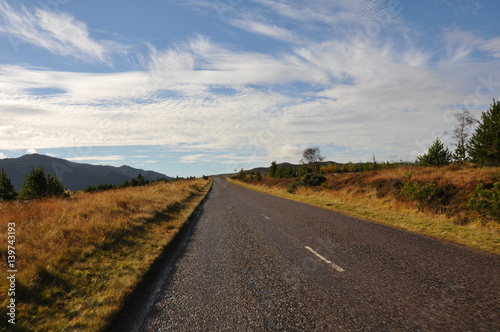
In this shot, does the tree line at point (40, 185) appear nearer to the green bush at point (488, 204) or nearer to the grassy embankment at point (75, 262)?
the grassy embankment at point (75, 262)

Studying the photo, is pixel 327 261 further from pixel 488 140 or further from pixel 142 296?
pixel 488 140

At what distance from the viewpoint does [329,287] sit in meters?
4.86

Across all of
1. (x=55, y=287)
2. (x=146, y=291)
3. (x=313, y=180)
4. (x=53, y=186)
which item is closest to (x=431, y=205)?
(x=146, y=291)

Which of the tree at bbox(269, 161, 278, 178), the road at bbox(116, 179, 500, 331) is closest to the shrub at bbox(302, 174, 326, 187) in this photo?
the road at bbox(116, 179, 500, 331)

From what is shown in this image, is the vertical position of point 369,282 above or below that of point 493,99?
below

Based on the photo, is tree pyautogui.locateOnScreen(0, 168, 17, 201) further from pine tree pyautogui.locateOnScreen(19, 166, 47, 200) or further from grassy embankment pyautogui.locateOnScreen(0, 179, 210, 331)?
grassy embankment pyautogui.locateOnScreen(0, 179, 210, 331)

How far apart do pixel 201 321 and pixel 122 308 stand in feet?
4.81

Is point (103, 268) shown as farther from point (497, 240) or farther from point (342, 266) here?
point (497, 240)

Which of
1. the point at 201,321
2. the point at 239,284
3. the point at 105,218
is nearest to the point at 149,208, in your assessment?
the point at 105,218

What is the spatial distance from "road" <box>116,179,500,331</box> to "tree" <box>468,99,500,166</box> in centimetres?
2790

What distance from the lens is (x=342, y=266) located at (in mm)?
5980

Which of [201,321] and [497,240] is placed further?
[497,240]

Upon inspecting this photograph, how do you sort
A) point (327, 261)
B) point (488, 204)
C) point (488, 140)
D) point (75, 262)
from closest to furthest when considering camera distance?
1. point (327, 261)
2. point (75, 262)
3. point (488, 204)
4. point (488, 140)

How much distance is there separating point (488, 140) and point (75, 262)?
37.7 meters
